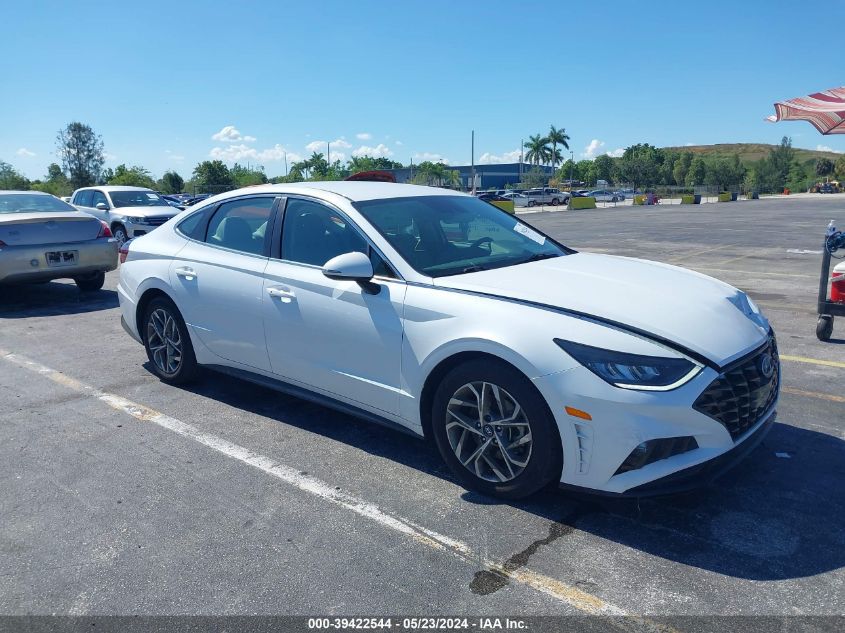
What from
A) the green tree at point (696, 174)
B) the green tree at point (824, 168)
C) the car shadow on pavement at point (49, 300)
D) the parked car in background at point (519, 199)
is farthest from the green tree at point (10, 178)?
the green tree at point (824, 168)

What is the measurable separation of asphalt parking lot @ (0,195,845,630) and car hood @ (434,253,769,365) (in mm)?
230

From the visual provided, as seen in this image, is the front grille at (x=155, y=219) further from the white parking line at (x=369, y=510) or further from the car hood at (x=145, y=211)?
the white parking line at (x=369, y=510)

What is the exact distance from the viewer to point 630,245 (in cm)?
1770

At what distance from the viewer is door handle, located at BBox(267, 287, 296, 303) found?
4.26 metres

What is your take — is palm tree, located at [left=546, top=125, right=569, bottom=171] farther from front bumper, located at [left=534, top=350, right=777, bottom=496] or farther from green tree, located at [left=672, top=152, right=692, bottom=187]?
front bumper, located at [left=534, top=350, right=777, bottom=496]

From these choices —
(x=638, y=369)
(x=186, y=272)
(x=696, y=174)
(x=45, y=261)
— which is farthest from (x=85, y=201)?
(x=696, y=174)

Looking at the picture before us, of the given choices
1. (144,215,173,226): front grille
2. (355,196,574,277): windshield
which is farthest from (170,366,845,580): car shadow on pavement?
(144,215,173,226): front grille

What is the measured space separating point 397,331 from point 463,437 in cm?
67

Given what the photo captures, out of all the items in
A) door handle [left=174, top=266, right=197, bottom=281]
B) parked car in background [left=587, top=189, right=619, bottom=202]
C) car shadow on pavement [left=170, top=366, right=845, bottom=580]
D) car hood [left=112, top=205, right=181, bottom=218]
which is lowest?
parked car in background [left=587, top=189, right=619, bottom=202]

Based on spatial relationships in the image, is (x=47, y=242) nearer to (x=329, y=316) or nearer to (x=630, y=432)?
(x=329, y=316)

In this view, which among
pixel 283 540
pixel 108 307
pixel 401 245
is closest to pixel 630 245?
pixel 108 307

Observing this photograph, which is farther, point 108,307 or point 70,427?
point 108,307

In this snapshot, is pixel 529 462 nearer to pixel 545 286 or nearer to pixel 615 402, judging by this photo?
pixel 615 402

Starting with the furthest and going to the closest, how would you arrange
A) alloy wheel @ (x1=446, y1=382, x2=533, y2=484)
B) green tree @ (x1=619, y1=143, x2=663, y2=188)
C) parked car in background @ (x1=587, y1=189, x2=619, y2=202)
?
green tree @ (x1=619, y1=143, x2=663, y2=188) < parked car in background @ (x1=587, y1=189, x2=619, y2=202) < alloy wheel @ (x1=446, y1=382, x2=533, y2=484)
